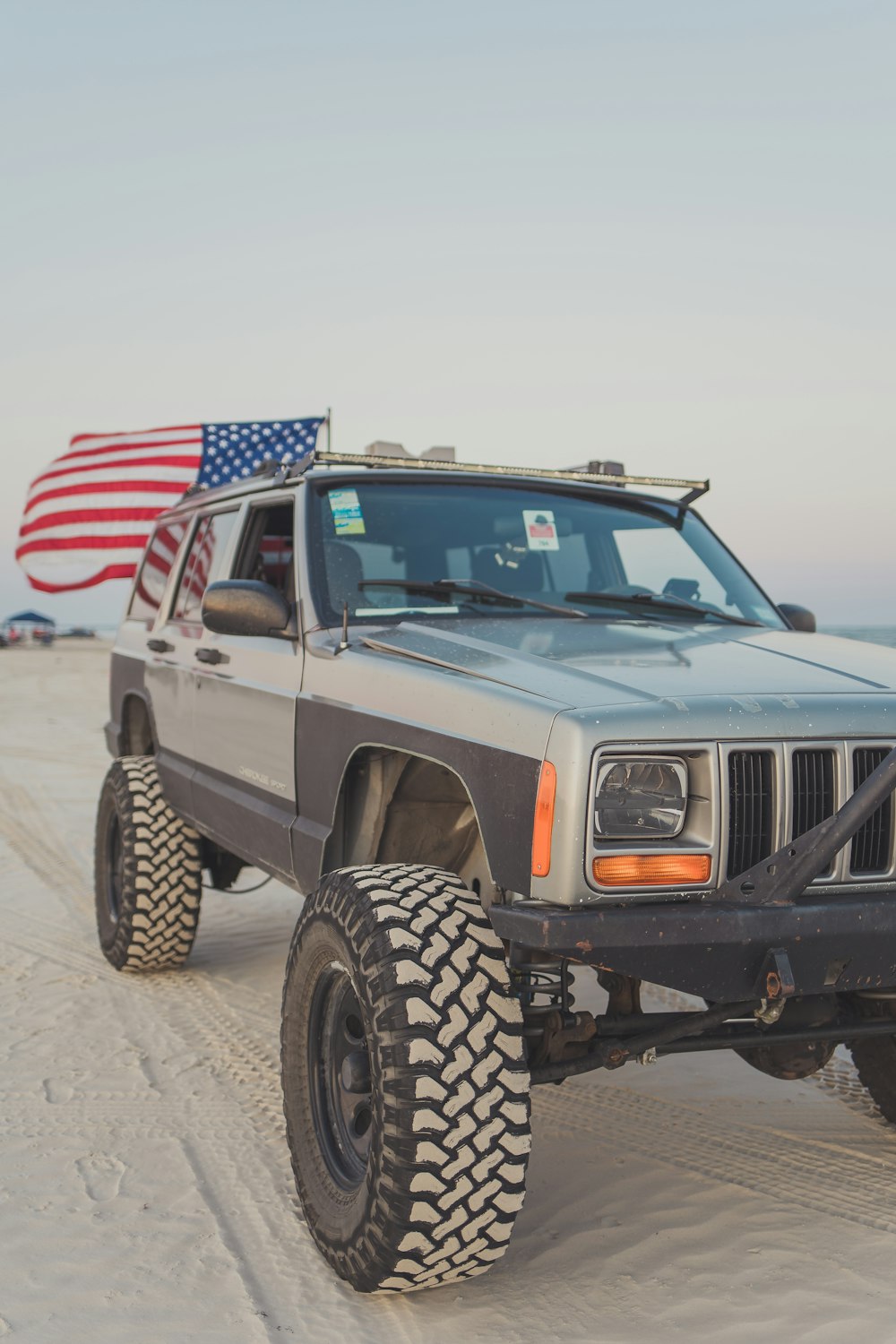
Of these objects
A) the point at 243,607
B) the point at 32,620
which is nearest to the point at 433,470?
the point at 243,607

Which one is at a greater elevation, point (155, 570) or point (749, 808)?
point (155, 570)

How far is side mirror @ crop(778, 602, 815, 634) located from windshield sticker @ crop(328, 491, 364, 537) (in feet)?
5.07

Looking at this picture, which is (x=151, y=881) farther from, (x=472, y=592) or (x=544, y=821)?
(x=544, y=821)

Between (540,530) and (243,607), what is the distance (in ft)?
3.61

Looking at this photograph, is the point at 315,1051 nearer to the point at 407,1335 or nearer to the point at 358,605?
the point at 407,1335

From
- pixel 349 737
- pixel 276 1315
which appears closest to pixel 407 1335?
pixel 276 1315

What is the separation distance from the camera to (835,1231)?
11.0 feet

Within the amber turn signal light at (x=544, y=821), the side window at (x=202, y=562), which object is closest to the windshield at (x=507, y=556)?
the side window at (x=202, y=562)

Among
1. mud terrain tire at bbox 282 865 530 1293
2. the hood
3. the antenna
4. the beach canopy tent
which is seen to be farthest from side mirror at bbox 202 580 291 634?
the beach canopy tent

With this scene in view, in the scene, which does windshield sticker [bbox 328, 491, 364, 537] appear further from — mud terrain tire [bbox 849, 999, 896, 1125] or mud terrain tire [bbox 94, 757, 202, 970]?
mud terrain tire [bbox 849, 999, 896, 1125]

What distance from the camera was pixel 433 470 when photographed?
4.48 metres

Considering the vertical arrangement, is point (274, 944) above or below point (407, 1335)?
below

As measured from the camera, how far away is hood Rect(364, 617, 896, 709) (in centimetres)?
285

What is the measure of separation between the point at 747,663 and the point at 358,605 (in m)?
1.32
